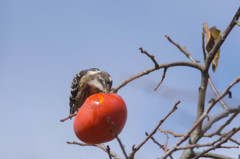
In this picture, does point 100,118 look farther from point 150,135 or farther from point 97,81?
point 97,81

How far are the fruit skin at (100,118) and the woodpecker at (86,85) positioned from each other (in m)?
2.94

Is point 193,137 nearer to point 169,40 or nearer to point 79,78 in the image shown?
point 169,40

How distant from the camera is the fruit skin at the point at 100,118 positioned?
2.15 meters

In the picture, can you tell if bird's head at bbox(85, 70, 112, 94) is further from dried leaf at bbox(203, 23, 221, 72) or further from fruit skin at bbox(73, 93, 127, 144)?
fruit skin at bbox(73, 93, 127, 144)

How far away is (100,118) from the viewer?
7.06ft

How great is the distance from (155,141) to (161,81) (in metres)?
0.58

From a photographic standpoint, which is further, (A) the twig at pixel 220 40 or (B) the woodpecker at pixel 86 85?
(B) the woodpecker at pixel 86 85

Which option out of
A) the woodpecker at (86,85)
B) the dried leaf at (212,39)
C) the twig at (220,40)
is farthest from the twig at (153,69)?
the woodpecker at (86,85)

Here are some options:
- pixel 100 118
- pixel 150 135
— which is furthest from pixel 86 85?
pixel 150 135

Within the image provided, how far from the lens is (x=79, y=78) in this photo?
616cm

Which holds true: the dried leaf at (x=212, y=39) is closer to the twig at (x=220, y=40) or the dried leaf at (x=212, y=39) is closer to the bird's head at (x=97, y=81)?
the twig at (x=220, y=40)

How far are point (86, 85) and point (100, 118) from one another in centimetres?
364

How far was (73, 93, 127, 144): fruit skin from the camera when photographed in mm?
2148

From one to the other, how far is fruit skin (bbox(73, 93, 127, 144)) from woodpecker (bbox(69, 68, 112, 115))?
116 inches
